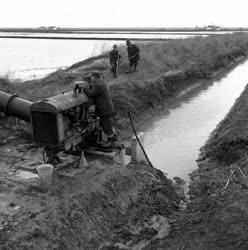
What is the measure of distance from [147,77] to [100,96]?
10.1 m

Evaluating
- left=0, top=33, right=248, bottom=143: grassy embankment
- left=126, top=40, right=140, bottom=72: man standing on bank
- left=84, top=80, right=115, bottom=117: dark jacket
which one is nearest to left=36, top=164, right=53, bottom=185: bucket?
left=84, top=80, right=115, bottom=117: dark jacket

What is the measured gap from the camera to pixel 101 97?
8.01m

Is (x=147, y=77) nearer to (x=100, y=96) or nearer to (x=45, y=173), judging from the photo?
(x=100, y=96)

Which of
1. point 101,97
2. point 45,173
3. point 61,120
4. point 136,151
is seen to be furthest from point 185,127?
point 45,173

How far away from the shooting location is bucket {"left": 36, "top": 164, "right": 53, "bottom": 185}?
6.96 m

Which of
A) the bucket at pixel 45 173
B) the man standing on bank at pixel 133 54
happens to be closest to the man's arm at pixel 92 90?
the bucket at pixel 45 173

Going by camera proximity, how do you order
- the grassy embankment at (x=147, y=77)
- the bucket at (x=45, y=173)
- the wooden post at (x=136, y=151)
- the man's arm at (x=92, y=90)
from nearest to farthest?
the bucket at (x=45, y=173) < the man's arm at (x=92, y=90) < the wooden post at (x=136, y=151) < the grassy embankment at (x=147, y=77)

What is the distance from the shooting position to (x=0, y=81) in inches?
578

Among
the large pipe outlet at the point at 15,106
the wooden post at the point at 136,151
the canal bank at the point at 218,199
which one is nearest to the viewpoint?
the canal bank at the point at 218,199

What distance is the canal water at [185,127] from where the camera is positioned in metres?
10.5

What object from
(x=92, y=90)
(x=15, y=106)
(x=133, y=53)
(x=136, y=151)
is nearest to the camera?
(x=92, y=90)

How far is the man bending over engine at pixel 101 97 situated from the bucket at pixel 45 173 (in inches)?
67.5

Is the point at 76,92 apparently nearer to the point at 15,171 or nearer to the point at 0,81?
the point at 15,171

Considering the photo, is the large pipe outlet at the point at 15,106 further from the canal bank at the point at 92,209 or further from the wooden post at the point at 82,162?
the wooden post at the point at 82,162
